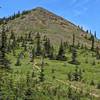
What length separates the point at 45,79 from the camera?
148 meters

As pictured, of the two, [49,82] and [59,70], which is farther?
[59,70]

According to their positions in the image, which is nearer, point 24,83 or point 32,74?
point 24,83

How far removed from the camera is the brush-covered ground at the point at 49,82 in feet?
406

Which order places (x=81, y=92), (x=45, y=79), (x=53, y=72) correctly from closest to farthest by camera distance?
(x=81, y=92) → (x=45, y=79) → (x=53, y=72)

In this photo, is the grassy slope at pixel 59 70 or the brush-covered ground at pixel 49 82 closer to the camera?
the brush-covered ground at pixel 49 82

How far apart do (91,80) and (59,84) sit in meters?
15.7

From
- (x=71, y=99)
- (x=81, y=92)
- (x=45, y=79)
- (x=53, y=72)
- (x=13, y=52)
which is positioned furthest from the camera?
(x=13, y=52)

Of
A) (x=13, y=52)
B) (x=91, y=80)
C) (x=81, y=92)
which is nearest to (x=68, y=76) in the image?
(x=91, y=80)

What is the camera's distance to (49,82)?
145750 millimetres

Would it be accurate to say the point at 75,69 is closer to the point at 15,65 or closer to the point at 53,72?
the point at 53,72

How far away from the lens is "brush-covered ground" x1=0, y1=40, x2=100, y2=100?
4877 inches

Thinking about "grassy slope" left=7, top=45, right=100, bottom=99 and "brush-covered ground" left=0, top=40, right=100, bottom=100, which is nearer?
"brush-covered ground" left=0, top=40, right=100, bottom=100

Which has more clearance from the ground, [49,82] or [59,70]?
[59,70]

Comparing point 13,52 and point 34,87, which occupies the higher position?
point 13,52
